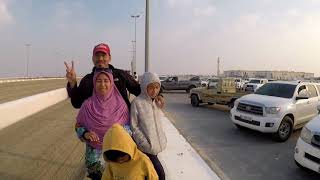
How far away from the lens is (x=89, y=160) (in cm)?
392

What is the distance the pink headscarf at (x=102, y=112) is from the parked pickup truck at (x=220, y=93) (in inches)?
615

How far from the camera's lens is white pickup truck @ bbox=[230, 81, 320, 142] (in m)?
11.1

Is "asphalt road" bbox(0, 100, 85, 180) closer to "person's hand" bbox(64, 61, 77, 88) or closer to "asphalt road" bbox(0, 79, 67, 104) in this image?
"person's hand" bbox(64, 61, 77, 88)

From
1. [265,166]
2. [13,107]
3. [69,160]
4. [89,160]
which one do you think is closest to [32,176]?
[69,160]

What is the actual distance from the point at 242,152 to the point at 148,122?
606 centimetres

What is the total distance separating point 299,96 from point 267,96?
38.2 inches

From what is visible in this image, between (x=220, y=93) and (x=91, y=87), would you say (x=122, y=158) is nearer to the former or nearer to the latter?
(x=91, y=87)

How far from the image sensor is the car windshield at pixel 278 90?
1234 centimetres

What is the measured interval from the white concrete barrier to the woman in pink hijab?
8.13m

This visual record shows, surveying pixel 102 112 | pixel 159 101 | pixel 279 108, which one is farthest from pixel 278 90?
pixel 102 112

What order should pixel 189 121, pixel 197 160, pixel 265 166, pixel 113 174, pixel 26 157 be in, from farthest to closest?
pixel 189 121 → pixel 265 166 → pixel 26 157 → pixel 197 160 → pixel 113 174

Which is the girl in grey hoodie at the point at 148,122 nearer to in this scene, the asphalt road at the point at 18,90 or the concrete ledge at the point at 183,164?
the concrete ledge at the point at 183,164

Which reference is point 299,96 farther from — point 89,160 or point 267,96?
point 89,160

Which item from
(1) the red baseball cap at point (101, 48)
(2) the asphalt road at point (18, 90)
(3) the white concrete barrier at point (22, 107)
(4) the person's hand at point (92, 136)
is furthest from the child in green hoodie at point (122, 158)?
(2) the asphalt road at point (18, 90)
